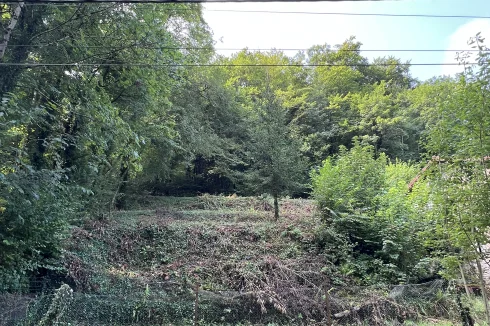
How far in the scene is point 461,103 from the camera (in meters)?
4.14

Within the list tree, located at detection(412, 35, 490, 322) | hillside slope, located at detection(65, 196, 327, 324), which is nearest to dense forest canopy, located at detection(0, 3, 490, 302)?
tree, located at detection(412, 35, 490, 322)

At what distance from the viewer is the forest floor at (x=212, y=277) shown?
638 centimetres

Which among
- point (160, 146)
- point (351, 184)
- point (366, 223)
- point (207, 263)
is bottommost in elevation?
point (207, 263)

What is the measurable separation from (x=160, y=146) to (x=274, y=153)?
487 centimetres

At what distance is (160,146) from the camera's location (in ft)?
41.1

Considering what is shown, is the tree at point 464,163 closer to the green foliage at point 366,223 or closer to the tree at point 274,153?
the green foliage at point 366,223

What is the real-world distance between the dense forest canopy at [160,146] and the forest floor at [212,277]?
0.75 metres

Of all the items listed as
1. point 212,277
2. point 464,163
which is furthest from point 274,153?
point 464,163

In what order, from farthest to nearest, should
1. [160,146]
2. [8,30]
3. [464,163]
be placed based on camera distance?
[160,146], [8,30], [464,163]

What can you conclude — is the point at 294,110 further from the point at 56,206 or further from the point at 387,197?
the point at 56,206

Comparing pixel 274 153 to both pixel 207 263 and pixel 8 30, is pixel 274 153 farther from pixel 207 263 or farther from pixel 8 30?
pixel 8 30

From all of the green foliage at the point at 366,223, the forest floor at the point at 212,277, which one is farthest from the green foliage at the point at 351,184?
the forest floor at the point at 212,277

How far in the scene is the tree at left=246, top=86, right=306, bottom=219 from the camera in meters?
10.3

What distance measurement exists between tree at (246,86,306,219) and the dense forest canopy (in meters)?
0.04
